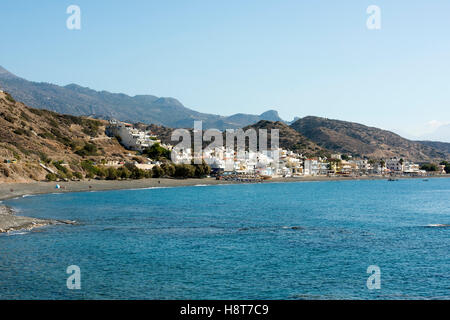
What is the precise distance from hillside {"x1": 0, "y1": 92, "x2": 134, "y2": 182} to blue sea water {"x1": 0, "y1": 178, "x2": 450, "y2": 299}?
34.8 meters

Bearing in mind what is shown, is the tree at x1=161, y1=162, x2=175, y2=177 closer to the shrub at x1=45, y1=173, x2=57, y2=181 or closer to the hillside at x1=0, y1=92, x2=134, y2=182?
the hillside at x1=0, y1=92, x2=134, y2=182

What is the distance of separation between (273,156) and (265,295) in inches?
5863

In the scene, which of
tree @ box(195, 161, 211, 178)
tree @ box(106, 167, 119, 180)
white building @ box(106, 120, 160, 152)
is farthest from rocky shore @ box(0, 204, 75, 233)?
white building @ box(106, 120, 160, 152)

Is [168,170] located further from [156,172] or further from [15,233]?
[15,233]

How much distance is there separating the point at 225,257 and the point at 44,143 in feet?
257

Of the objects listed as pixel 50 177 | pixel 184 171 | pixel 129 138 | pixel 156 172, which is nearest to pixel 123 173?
pixel 156 172

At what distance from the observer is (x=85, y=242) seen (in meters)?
29.7

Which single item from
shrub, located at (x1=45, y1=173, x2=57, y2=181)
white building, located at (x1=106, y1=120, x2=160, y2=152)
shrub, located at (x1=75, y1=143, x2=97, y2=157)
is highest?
white building, located at (x1=106, y1=120, x2=160, y2=152)

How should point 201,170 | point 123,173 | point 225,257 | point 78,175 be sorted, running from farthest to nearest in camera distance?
point 201,170 < point 123,173 < point 78,175 < point 225,257

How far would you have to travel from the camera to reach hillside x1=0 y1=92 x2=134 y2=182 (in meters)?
75.5

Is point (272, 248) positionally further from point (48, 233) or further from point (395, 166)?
point (395, 166)

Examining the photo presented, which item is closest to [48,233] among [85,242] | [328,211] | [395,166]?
[85,242]

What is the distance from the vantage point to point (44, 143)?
9519 cm
